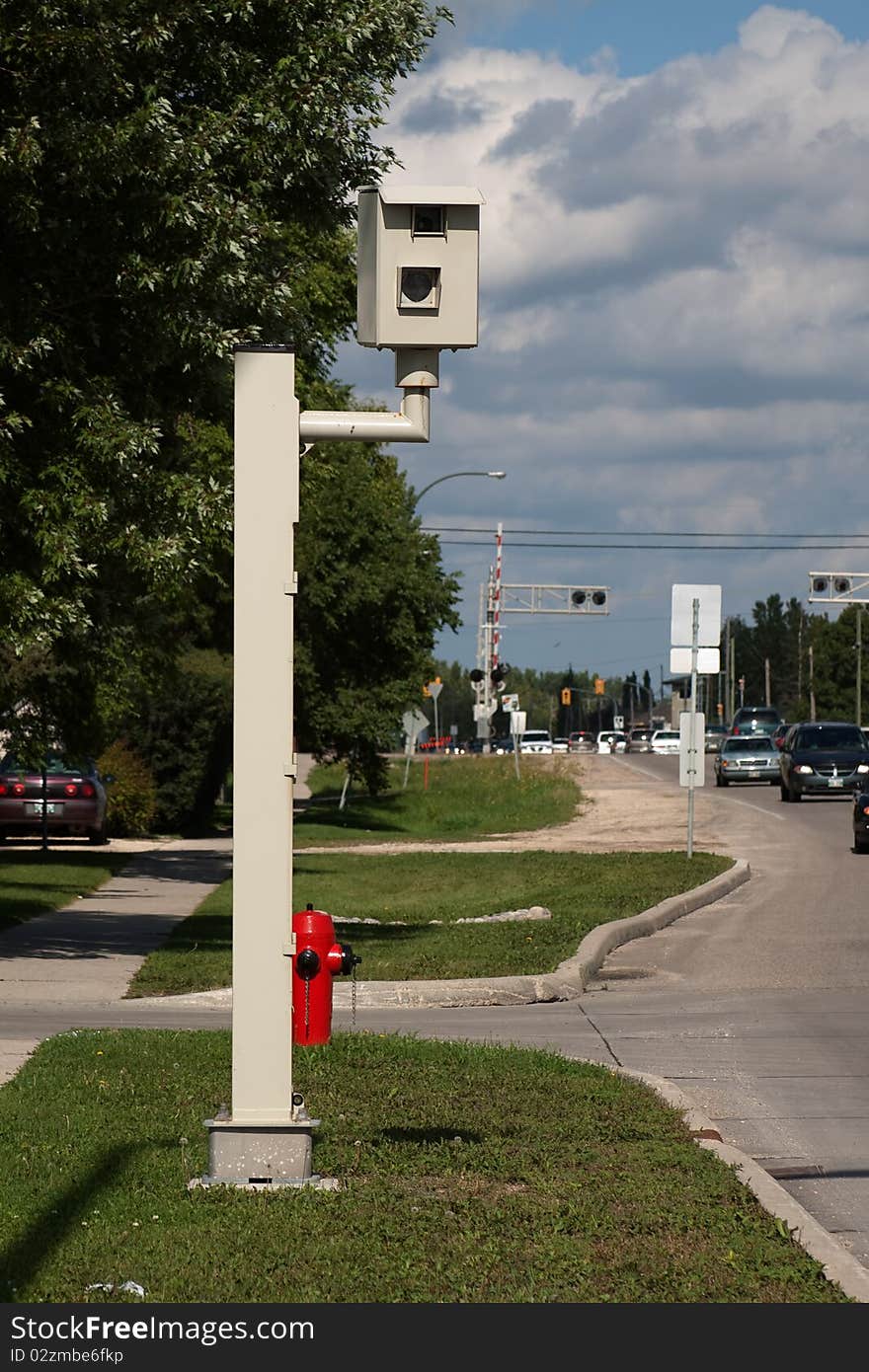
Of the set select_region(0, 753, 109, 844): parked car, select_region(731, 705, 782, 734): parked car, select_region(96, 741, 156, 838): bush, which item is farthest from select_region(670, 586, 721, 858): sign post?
select_region(731, 705, 782, 734): parked car

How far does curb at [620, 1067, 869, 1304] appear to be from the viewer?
601 cm

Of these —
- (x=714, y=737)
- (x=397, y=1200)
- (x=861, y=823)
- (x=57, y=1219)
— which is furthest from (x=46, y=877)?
(x=714, y=737)

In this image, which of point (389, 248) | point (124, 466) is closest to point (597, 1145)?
point (389, 248)

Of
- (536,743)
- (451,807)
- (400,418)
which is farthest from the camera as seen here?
(536,743)

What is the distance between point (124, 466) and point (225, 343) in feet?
4.11

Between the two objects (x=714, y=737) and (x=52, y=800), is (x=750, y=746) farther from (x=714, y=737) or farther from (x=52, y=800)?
(x=714, y=737)

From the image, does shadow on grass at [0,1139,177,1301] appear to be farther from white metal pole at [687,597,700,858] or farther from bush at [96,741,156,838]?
bush at [96,741,156,838]

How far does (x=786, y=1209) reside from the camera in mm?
6938

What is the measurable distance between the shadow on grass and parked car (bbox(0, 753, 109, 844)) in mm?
23616

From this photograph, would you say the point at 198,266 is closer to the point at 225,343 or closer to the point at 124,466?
the point at 225,343

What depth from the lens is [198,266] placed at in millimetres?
14031

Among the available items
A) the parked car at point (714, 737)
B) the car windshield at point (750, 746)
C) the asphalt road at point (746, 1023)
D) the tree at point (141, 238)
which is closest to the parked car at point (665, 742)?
the parked car at point (714, 737)

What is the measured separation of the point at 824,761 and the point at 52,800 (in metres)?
21.0

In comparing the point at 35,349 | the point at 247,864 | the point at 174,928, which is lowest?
the point at 174,928
